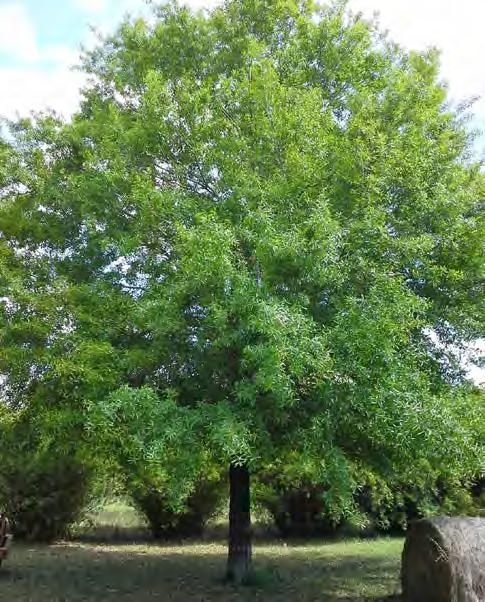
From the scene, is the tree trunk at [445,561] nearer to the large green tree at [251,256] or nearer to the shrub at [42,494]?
the large green tree at [251,256]

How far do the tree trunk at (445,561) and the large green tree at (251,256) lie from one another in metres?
0.82

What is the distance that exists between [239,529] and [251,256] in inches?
187

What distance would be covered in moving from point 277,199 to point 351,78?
3.25m

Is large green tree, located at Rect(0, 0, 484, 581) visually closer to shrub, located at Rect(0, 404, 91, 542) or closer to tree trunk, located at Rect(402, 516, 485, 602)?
tree trunk, located at Rect(402, 516, 485, 602)

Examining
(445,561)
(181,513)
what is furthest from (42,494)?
(445,561)

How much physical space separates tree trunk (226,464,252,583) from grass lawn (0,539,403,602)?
28 cm

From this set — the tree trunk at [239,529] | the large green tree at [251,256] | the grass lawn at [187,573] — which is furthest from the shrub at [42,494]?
the large green tree at [251,256]

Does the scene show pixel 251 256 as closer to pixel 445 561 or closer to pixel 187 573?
pixel 445 561

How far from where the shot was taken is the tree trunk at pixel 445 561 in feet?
25.4

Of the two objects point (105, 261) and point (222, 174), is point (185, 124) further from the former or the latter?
point (105, 261)

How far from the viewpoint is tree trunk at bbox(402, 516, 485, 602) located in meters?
7.73

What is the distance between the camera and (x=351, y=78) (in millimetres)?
10602

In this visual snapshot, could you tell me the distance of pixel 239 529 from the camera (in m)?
10.6

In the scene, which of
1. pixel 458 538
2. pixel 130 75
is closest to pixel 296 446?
pixel 458 538
